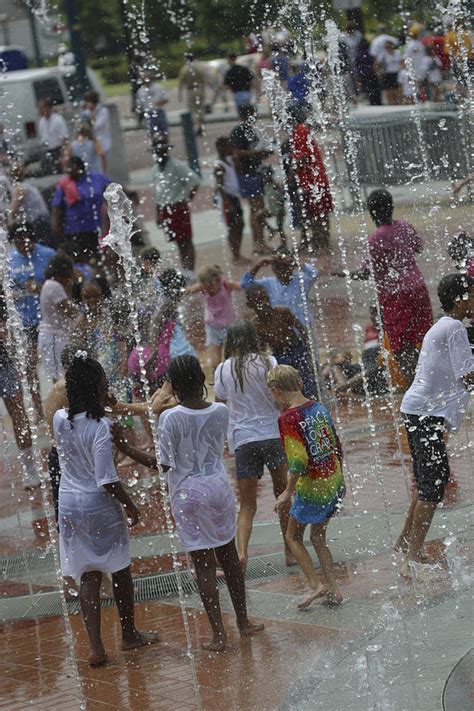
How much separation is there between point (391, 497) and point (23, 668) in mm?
2816

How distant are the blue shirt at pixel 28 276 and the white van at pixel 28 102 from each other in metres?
10.3

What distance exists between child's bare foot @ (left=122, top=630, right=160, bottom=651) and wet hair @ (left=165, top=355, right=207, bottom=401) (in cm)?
120

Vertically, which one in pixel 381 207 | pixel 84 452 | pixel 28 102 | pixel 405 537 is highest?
pixel 28 102

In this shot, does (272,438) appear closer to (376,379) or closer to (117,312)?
(117,312)

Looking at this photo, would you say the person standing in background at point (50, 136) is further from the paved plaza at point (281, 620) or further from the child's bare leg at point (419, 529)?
the child's bare leg at point (419, 529)

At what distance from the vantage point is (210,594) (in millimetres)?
7176

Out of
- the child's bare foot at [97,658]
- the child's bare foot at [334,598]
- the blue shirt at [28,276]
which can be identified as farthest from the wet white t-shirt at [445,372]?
the blue shirt at [28,276]

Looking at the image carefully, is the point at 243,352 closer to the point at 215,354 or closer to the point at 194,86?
the point at 215,354

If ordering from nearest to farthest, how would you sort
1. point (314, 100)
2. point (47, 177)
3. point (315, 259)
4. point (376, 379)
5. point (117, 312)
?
point (117, 312)
point (376, 379)
point (315, 259)
point (314, 100)
point (47, 177)

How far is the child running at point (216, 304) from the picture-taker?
11586 mm

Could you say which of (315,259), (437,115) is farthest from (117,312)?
(437,115)

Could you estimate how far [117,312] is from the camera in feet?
A: 35.4

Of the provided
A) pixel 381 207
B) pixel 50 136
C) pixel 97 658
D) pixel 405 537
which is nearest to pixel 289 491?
pixel 405 537

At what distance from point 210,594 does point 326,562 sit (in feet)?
2.17
